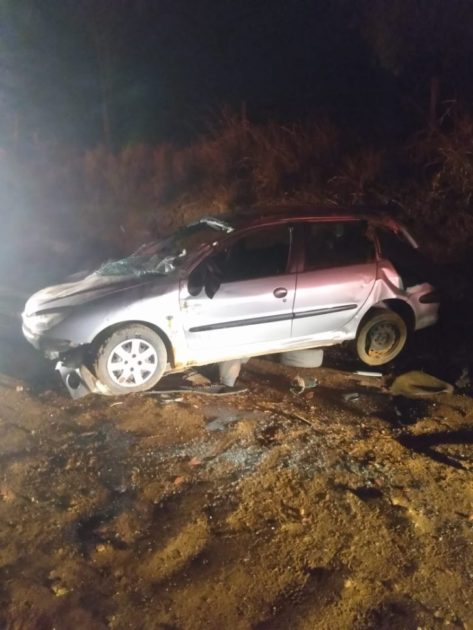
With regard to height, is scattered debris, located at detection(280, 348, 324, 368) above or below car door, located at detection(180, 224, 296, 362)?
below

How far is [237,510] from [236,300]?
84.9 inches

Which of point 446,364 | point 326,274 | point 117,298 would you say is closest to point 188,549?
point 117,298

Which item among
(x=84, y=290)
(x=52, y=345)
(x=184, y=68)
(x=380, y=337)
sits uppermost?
(x=184, y=68)

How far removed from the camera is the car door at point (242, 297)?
553cm

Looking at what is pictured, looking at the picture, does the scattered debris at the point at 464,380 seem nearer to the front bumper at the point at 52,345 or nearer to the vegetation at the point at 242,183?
the vegetation at the point at 242,183

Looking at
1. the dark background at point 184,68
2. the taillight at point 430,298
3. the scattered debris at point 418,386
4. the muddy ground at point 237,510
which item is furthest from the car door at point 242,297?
the dark background at point 184,68

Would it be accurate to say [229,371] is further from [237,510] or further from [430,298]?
[430,298]

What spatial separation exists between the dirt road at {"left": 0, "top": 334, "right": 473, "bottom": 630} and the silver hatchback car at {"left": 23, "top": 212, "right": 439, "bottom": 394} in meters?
0.49

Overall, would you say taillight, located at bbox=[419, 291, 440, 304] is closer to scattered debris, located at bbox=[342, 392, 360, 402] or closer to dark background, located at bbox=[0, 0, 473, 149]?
scattered debris, located at bbox=[342, 392, 360, 402]

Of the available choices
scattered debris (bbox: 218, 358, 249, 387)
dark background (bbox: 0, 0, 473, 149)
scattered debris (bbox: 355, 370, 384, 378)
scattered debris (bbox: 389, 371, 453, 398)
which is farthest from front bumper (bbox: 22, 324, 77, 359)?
dark background (bbox: 0, 0, 473, 149)

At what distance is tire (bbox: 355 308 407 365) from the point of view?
619 cm

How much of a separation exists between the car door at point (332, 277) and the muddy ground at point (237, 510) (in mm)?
671

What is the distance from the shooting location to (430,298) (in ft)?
21.0

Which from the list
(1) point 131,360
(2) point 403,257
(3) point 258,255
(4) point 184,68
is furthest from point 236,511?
(4) point 184,68
